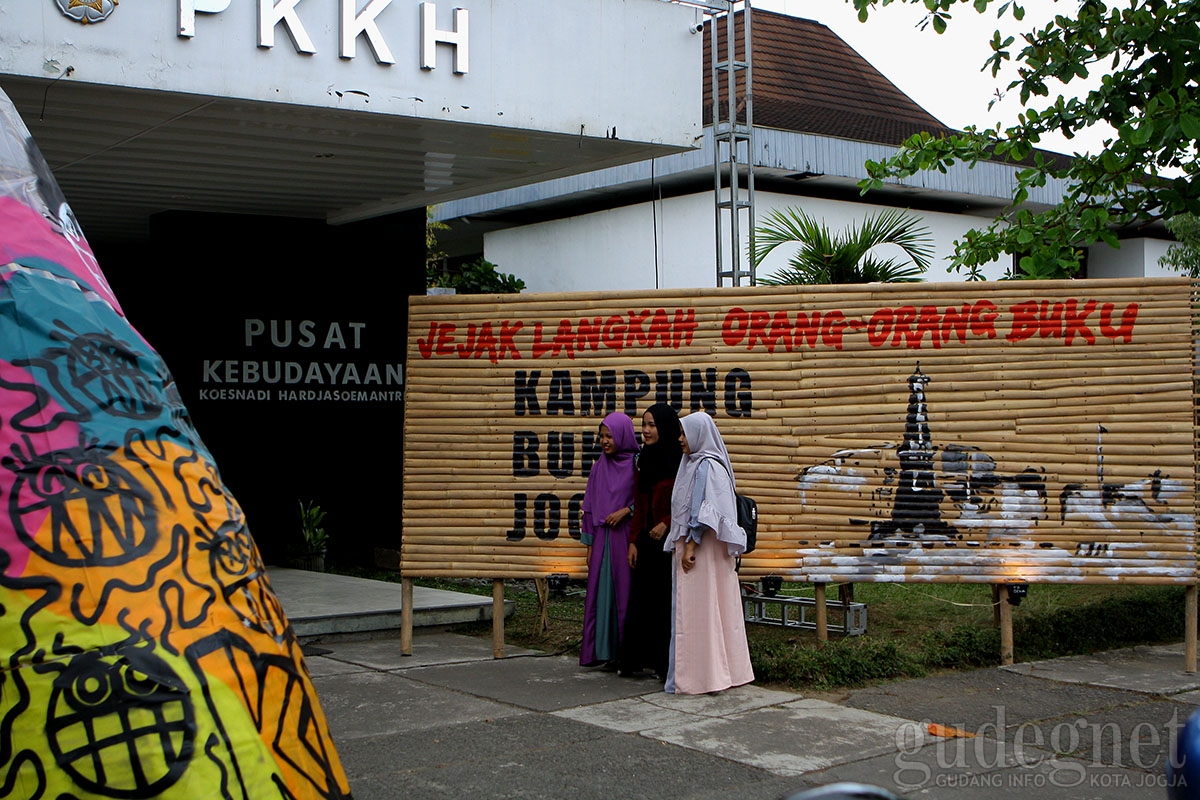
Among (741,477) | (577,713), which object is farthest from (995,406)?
(577,713)

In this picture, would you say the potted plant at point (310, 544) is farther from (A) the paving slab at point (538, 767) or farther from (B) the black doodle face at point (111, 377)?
(B) the black doodle face at point (111, 377)

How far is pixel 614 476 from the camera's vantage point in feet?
24.6

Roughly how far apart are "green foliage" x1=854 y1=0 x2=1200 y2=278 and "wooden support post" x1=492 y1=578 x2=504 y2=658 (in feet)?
14.7

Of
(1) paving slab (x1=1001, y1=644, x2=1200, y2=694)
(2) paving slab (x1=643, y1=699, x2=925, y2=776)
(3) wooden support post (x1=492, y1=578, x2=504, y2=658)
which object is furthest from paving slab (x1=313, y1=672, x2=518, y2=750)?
(1) paving slab (x1=1001, y1=644, x2=1200, y2=694)

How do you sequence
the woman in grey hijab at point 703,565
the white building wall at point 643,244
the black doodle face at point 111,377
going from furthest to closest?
the white building wall at point 643,244, the woman in grey hijab at point 703,565, the black doodle face at point 111,377

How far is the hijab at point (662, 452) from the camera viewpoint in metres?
7.33

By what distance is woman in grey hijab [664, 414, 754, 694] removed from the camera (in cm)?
686

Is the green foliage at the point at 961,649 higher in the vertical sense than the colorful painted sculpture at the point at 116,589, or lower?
lower

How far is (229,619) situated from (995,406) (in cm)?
559

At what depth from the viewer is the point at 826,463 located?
25.0 ft

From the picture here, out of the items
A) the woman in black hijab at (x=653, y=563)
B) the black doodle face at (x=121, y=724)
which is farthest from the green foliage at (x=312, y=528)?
the black doodle face at (x=121, y=724)

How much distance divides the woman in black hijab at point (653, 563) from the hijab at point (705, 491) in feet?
0.95

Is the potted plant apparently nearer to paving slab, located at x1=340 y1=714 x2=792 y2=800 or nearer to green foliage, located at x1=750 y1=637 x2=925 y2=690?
green foliage, located at x1=750 y1=637 x2=925 y2=690

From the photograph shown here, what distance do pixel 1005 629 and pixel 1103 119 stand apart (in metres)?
3.98
